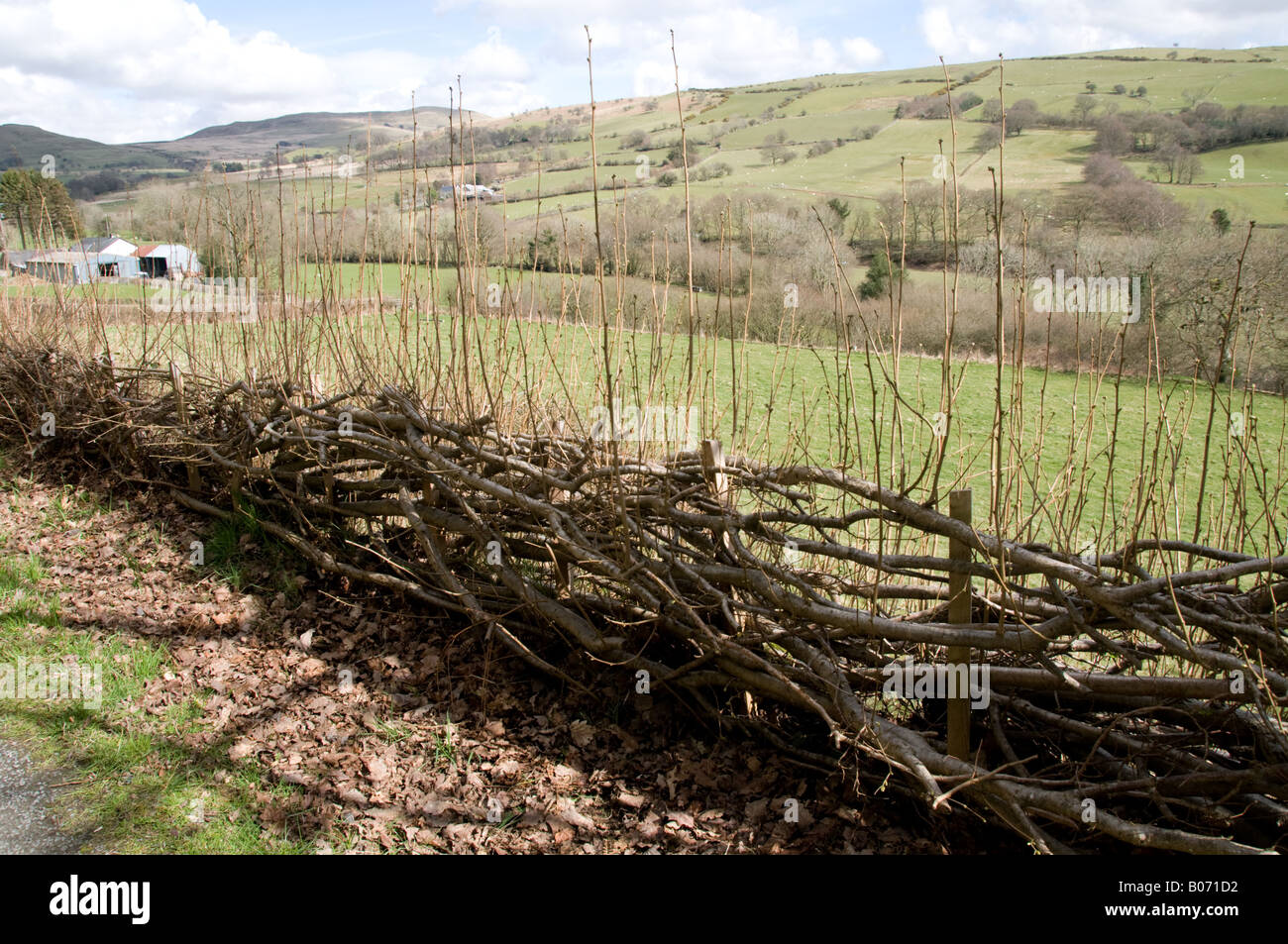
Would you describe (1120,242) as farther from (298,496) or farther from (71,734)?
(71,734)

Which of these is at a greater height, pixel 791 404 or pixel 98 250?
pixel 98 250

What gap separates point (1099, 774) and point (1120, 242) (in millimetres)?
13696

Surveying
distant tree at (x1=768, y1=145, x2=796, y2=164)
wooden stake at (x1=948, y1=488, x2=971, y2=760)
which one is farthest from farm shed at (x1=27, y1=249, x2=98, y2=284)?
distant tree at (x1=768, y1=145, x2=796, y2=164)

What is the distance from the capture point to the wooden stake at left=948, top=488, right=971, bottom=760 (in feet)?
10.2

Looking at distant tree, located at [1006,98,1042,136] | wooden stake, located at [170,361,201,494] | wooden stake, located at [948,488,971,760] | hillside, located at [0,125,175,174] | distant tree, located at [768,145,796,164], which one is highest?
hillside, located at [0,125,175,174]

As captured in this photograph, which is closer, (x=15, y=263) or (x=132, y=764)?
(x=132, y=764)

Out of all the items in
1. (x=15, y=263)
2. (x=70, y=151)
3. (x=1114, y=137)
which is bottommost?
(x=15, y=263)

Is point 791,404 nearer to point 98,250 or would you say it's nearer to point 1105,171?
point 98,250

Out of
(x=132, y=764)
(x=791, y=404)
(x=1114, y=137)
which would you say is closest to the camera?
(x=132, y=764)

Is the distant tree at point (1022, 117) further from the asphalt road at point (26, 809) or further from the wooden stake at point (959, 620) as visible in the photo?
the asphalt road at point (26, 809)

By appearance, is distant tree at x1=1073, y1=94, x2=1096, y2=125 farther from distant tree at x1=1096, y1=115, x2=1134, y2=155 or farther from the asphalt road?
the asphalt road

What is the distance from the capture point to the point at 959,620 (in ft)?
10.3

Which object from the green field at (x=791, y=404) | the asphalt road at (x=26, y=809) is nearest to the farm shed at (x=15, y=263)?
the green field at (x=791, y=404)

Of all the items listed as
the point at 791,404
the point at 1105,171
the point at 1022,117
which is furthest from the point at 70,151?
the point at 791,404
